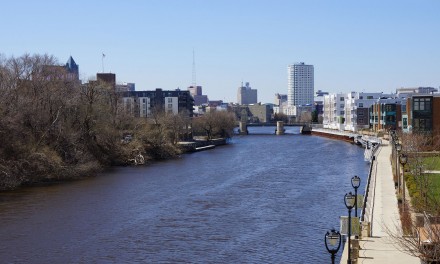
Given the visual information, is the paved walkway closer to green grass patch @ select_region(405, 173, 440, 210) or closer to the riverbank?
green grass patch @ select_region(405, 173, 440, 210)

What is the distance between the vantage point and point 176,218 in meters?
38.6

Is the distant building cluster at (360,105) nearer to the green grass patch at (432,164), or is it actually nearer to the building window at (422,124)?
the building window at (422,124)

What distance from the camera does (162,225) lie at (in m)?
36.4

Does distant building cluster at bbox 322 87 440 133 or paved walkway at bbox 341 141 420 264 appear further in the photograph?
distant building cluster at bbox 322 87 440 133

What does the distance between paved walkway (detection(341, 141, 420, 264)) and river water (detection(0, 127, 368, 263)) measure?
269 centimetres

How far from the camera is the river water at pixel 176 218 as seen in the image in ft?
96.9

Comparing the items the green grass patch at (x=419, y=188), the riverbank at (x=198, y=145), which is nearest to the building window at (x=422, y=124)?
the riverbank at (x=198, y=145)

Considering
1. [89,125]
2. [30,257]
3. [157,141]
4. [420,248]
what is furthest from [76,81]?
[420,248]

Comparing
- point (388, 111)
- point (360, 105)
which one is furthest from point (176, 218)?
point (360, 105)

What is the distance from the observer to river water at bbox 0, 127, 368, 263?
29547 mm

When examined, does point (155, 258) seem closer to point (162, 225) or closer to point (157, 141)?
point (162, 225)

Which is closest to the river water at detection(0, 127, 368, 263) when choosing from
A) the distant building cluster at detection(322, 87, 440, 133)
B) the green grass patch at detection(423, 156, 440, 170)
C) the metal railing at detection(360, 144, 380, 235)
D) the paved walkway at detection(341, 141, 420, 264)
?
the metal railing at detection(360, 144, 380, 235)

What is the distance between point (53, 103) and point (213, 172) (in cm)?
1886

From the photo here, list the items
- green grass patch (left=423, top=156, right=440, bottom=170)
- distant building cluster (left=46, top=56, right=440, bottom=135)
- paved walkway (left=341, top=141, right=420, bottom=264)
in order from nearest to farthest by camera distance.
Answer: paved walkway (left=341, top=141, right=420, bottom=264)
green grass patch (left=423, top=156, right=440, bottom=170)
distant building cluster (left=46, top=56, right=440, bottom=135)
